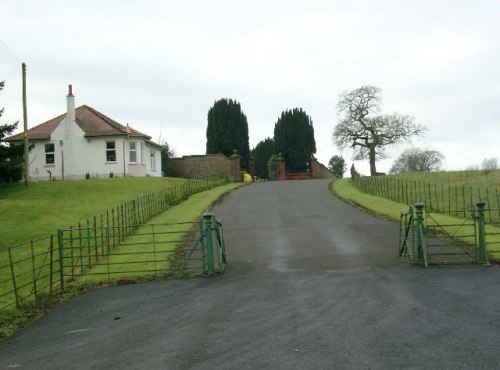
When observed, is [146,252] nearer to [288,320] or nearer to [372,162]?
[288,320]

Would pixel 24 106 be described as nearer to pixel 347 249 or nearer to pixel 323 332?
pixel 347 249

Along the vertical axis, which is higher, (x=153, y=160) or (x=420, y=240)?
(x=153, y=160)

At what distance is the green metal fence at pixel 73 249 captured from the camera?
13086 mm

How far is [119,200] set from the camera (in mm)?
32719

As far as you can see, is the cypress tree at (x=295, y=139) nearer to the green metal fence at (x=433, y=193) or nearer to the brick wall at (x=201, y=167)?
the brick wall at (x=201, y=167)

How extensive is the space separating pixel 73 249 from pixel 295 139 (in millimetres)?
56553

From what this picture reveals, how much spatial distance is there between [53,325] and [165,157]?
45851 mm

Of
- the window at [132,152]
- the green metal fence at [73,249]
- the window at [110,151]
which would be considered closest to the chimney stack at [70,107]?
the window at [110,151]

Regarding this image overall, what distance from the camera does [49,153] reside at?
45375 millimetres

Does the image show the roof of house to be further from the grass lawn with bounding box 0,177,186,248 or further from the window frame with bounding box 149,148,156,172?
the grass lawn with bounding box 0,177,186,248

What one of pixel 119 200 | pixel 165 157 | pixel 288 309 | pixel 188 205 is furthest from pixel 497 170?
pixel 288 309

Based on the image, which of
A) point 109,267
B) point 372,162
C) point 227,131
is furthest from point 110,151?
point 109,267

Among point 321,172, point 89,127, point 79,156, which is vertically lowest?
point 321,172

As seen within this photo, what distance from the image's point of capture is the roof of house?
1777 inches
